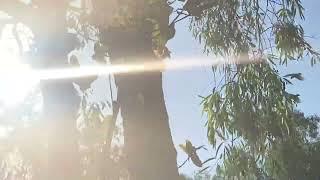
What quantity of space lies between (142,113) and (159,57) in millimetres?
523

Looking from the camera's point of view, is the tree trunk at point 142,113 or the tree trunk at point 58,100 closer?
the tree trunk at point 142,113

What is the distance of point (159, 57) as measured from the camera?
15.2 feet

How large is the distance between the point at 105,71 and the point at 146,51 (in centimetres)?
45

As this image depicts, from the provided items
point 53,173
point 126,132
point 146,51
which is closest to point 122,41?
point 146,51

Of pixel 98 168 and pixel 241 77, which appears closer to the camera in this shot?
pixel 241 77

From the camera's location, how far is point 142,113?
4.32 meters

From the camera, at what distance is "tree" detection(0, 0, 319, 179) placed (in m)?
4.21

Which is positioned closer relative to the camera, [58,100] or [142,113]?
[142,113]

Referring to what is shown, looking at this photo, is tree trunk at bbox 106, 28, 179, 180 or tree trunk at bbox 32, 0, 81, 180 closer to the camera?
tree trunk at bbox 106, 28, 179, 180

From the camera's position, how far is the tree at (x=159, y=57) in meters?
4.21

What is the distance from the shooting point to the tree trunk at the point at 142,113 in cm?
418

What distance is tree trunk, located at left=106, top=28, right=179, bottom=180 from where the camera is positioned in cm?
418

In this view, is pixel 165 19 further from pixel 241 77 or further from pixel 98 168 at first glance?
pixel 98 168

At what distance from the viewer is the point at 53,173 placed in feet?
14.0
